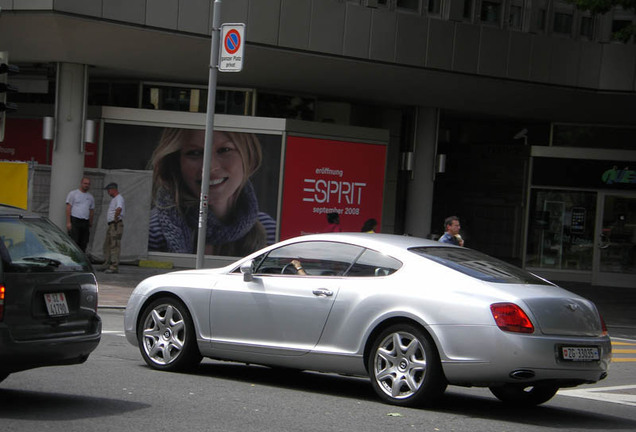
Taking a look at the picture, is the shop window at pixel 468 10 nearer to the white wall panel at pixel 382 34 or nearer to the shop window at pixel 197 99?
the white wall panel at pixel 382 34

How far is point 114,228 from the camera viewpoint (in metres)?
21.0

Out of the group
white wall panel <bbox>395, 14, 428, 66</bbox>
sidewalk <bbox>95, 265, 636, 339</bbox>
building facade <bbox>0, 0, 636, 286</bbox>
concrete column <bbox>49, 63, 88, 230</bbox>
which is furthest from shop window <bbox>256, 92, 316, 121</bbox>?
sidewalk <bbox>95, 265, 636, 339</bbox>

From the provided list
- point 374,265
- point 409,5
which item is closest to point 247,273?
point 374,265

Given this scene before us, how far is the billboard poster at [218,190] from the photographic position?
2372cm

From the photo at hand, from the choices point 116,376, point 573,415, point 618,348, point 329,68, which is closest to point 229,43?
point 329,68

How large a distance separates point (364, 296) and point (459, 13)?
1674cm

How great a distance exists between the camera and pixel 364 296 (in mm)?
8531

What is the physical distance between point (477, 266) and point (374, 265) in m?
0.86

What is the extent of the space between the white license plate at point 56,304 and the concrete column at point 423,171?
20.3 metres

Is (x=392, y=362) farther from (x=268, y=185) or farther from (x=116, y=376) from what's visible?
(x=268, y=185)

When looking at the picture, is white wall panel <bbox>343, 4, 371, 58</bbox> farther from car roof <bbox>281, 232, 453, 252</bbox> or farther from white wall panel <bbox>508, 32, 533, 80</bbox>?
car roof <bbox>281, 232, 453, 252</bbox>

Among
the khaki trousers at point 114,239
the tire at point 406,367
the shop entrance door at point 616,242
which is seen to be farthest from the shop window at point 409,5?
the tire at point 406,367

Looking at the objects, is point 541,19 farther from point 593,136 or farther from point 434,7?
point 593,136

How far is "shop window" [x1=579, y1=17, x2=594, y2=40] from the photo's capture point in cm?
2598
